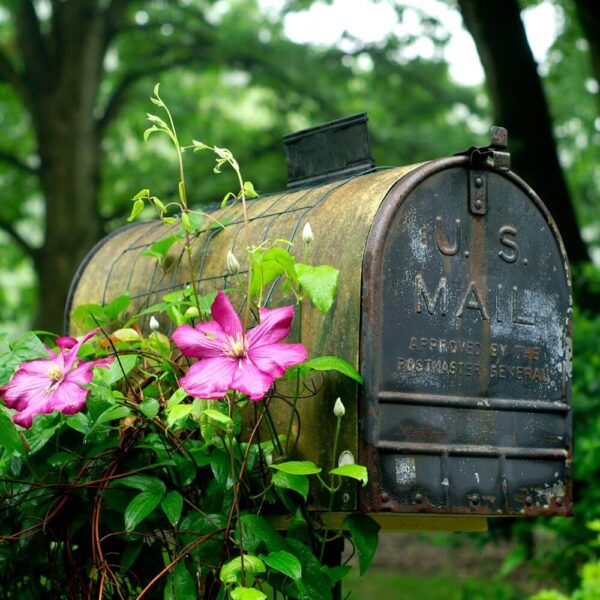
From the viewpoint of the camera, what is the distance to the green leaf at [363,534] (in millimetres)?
2434

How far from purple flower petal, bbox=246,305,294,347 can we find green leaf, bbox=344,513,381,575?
1.62ft

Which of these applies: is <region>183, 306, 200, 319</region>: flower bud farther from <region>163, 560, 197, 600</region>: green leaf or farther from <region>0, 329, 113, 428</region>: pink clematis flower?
<region>163, 560, 197, 600</region>: green leaf

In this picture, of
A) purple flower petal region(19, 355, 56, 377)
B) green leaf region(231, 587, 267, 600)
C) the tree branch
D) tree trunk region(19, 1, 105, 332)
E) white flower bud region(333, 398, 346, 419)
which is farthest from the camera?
the tree branch

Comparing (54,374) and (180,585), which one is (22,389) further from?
(180,585)

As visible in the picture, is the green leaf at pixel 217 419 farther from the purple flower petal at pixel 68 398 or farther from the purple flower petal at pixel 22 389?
the purple flower petal at pixel 22 389

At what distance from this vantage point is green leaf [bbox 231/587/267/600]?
7.10 ft

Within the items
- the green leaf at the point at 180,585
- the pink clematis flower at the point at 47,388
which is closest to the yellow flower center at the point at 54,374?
the pink clematis flower at the point at 47,388

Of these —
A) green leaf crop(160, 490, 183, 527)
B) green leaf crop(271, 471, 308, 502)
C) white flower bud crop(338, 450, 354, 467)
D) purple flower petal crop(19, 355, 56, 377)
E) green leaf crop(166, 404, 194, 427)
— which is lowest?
green leaf crop(160, 490, 183, 527)

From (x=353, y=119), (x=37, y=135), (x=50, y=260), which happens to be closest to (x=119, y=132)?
(x=37, y=135)

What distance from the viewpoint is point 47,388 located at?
8.02ft

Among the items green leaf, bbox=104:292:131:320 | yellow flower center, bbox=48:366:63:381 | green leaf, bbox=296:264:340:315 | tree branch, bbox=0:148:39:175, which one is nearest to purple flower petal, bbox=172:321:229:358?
green leaf, bbox=296:264:340:315

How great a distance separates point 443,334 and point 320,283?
481 millimetres

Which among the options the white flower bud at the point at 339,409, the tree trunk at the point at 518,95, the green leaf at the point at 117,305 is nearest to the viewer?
the white flower bud at the point at 339,409

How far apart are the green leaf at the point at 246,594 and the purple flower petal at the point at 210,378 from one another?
42 cm
